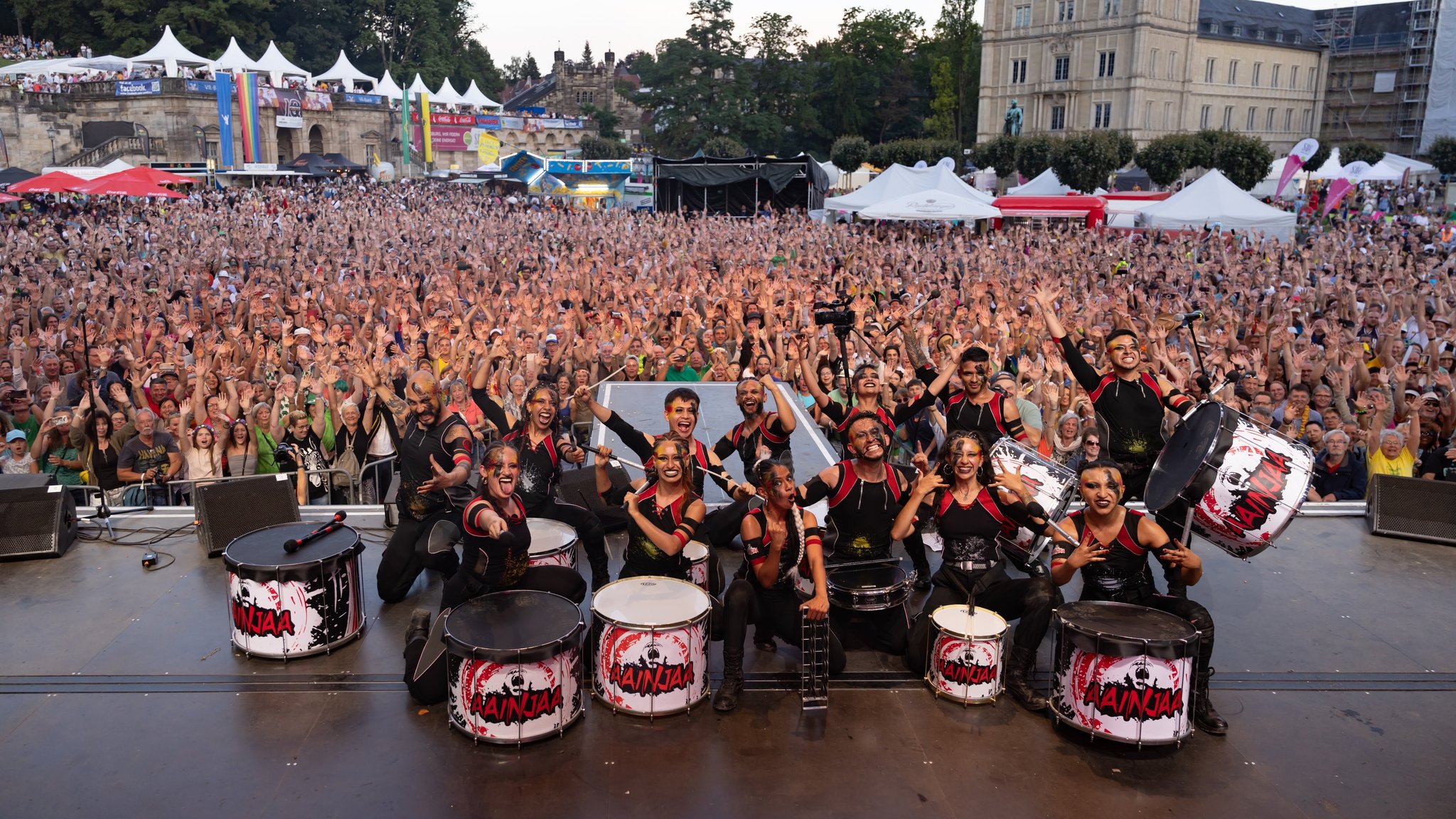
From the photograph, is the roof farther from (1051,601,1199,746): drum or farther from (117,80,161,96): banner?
(1051,601,1199,746): drum

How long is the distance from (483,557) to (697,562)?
1430 mm

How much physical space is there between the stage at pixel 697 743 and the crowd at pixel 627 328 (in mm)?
2374

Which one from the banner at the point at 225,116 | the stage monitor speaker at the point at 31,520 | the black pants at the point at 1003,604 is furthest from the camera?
the banner at the point at 225,116

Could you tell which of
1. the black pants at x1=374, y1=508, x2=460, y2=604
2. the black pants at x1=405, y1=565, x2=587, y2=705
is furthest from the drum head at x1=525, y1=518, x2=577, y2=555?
the black pants at x1=374, y1=508, x2=460, y2=604

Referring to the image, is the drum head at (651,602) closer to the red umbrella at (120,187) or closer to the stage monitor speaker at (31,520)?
the stage monitor speaker at (31,520)

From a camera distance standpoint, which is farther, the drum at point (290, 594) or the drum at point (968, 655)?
the drum at point (290, 594)

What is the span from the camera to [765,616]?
5.89m

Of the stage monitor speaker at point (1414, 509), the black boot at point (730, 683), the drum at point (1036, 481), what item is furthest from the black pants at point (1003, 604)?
the stage monitor speaker at point (1414, 509)

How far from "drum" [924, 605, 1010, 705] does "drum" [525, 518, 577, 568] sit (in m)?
2.31

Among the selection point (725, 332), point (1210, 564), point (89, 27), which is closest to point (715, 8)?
point (89, 27)

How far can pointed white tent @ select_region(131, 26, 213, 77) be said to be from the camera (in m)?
54.1

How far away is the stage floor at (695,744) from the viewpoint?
4.68 m

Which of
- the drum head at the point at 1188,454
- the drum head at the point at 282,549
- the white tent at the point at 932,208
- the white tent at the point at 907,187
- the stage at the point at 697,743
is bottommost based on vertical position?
the stage at the point at 697,743

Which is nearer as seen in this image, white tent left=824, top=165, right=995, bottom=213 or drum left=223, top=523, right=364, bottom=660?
drum left=223, top=523, right=364, bottom=660
